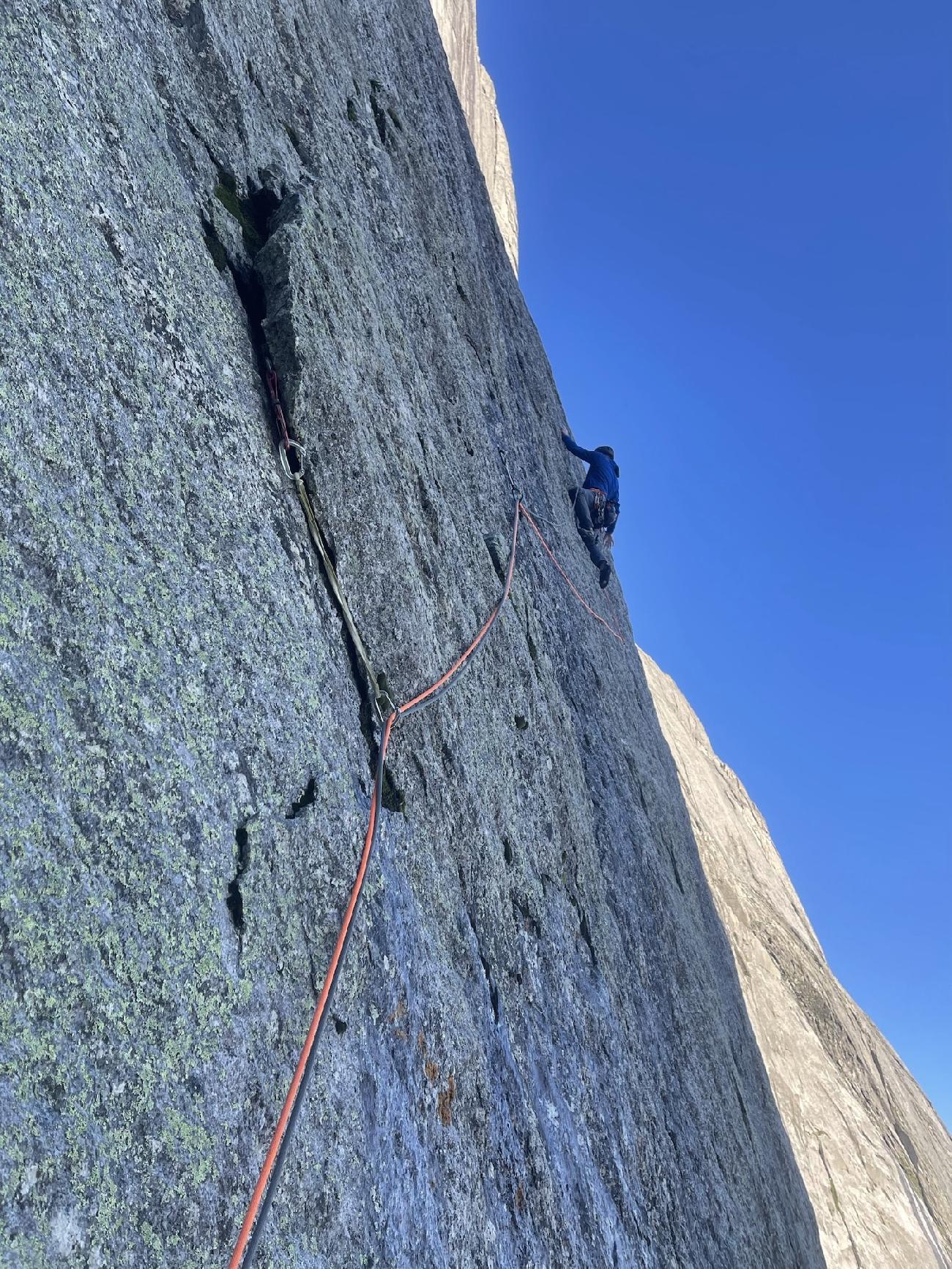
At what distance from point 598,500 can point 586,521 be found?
55 centimetres

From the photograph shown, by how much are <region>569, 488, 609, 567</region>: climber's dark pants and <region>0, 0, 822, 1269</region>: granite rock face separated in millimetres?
4871

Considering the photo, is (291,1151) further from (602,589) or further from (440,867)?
(602,589)

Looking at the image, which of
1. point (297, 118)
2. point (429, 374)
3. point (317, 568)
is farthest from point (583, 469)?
point (317, 568)

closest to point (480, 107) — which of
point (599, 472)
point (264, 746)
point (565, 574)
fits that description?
point (599, 472)

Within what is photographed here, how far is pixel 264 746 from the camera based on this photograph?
394 cm

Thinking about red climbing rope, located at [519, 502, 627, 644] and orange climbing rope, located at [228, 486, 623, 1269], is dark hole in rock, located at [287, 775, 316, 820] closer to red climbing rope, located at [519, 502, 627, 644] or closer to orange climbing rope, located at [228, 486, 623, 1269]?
orange climbing rope, located at [228, 486, 623, 1269]

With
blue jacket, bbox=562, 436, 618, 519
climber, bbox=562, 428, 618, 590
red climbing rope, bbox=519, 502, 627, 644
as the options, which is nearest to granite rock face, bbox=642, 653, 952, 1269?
red climbing rope, bbox=519, 502, 627, 644

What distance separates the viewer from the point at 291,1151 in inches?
129

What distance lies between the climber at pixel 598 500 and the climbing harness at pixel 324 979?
692cm

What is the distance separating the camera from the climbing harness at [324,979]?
2.94 m

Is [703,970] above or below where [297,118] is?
below

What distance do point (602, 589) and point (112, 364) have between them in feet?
34.9

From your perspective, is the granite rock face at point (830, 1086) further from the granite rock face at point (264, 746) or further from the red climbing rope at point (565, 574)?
the granite rock face at point (264, 746)

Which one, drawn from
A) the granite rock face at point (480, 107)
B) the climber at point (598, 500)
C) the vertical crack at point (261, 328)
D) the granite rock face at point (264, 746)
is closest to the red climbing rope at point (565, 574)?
the climber at point (598, 500)
